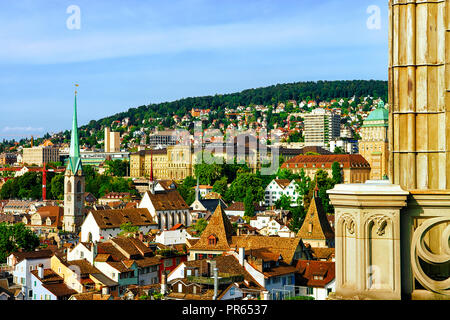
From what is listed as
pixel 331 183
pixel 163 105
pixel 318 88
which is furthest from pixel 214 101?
pixel 331 183

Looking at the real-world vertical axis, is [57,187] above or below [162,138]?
below

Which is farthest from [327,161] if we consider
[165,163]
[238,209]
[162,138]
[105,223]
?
[162,138]

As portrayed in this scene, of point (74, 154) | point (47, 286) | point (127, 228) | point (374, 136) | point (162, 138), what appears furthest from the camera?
point (162, 138)

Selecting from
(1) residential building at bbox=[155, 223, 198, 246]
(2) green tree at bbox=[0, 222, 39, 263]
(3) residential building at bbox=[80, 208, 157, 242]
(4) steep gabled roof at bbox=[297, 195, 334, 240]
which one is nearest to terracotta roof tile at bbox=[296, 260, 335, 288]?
(4) steep gabled roof at bbox=[297, 195, 334, 240]

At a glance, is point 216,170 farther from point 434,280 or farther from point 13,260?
point 434,280

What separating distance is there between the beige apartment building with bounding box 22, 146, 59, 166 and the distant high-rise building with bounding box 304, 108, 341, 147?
4587 centimetres

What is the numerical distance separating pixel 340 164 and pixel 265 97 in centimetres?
11228

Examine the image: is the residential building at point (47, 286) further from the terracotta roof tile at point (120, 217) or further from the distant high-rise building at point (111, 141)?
the distant high-rise building at point (111, 141)

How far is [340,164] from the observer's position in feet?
246

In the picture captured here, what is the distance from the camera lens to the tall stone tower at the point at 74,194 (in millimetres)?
54700

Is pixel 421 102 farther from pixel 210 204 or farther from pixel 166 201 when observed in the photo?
pixel 210 204
